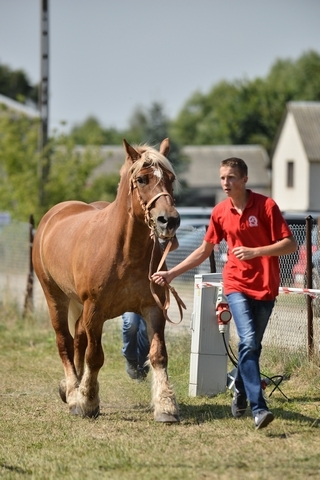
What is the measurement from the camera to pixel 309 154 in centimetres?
4619

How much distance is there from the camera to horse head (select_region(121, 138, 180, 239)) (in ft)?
20.8

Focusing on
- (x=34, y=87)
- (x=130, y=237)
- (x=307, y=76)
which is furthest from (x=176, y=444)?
(x=34, y=87)

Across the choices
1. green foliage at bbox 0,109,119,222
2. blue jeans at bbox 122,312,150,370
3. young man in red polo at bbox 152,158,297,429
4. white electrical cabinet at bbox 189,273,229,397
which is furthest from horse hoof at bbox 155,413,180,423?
green foliage at bbox 0,109,119,222

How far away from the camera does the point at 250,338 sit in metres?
6.22

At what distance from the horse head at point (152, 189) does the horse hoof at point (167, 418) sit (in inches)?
58.5

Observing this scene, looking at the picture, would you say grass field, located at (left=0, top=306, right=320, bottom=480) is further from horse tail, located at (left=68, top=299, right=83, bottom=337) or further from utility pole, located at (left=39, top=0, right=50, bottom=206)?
utility pole, located at (left=39, top=0, right=50, bottom=206)

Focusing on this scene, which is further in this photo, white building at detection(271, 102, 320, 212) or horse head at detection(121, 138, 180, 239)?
white building at detection(271, 102, 320, 212)

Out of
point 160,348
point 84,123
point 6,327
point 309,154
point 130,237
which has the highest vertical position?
point 84,123

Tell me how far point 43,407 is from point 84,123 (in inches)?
4972

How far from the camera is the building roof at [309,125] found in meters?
46.4

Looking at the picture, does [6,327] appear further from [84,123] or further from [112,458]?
[84,123]

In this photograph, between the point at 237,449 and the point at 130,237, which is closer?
the point at 237,449

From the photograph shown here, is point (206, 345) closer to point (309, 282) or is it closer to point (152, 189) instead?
point (309, 282)

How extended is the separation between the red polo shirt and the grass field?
43.3 inches
